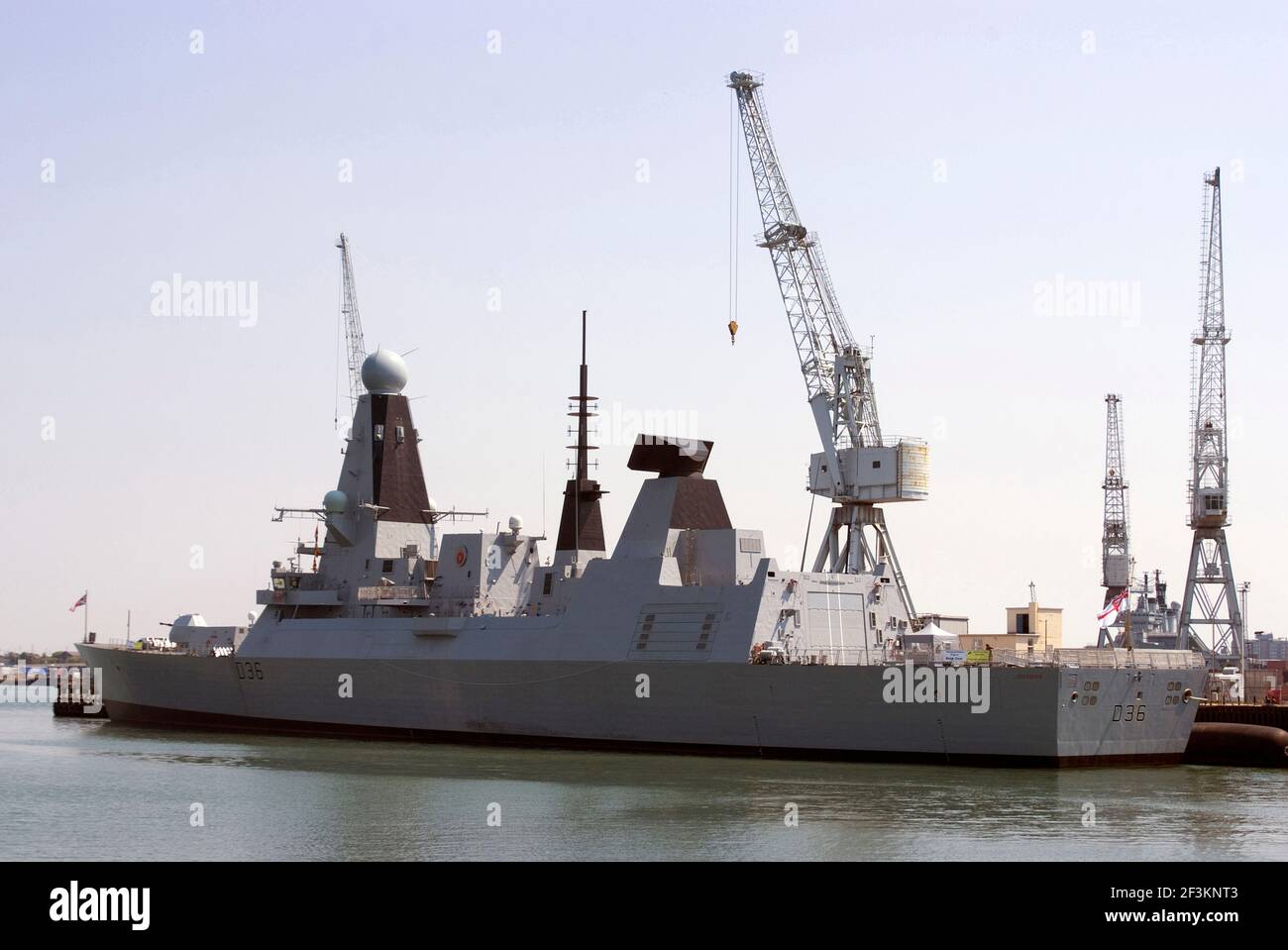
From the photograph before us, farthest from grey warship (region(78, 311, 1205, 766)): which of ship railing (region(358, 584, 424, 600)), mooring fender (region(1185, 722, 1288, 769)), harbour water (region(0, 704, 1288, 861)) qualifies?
mooring fender (region(1185, 722, 1288, 769))

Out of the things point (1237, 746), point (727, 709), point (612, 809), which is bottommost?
point (1237, 746)

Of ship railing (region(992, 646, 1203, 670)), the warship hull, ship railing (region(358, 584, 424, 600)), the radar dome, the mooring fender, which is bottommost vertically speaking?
the mooring fender

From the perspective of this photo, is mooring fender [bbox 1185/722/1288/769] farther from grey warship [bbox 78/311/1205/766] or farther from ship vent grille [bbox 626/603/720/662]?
ship vent grille [bbox 626/603/720/662]

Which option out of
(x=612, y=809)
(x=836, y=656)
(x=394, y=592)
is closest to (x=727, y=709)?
(x=836, y=656)

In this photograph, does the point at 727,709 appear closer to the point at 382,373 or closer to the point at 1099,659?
the point at 1099,659

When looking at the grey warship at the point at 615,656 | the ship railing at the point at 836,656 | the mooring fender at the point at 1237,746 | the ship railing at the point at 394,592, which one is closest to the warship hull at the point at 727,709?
the grey warship at the point at 615,656

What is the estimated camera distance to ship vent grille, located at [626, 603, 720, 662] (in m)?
31.1

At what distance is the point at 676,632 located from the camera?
3164 centimetres

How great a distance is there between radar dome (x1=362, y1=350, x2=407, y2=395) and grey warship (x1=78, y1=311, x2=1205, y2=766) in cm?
6

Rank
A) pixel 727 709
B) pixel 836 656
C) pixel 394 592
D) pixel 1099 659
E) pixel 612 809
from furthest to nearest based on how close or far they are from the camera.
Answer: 1. pixel 394 592
2. pixel 836 656
3. pixel 727 709
4. pixel 1099 659
5. pixel 612 809

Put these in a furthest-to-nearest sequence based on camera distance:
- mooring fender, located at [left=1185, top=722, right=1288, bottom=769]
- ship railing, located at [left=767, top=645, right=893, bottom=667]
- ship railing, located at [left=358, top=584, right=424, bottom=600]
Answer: ship railing, located at [left=358, top=584, right=424, bottom=600]
mooring fender, located at [left=1185, top=722, right=1288, bottom=769]
ship railing, located at [left=767, top=645, right=893, bottom=667]

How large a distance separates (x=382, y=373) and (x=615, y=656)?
44.0 feet

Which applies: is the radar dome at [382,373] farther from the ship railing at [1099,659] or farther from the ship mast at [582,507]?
the ship railing at [1099,659]

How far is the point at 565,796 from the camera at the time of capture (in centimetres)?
2411
